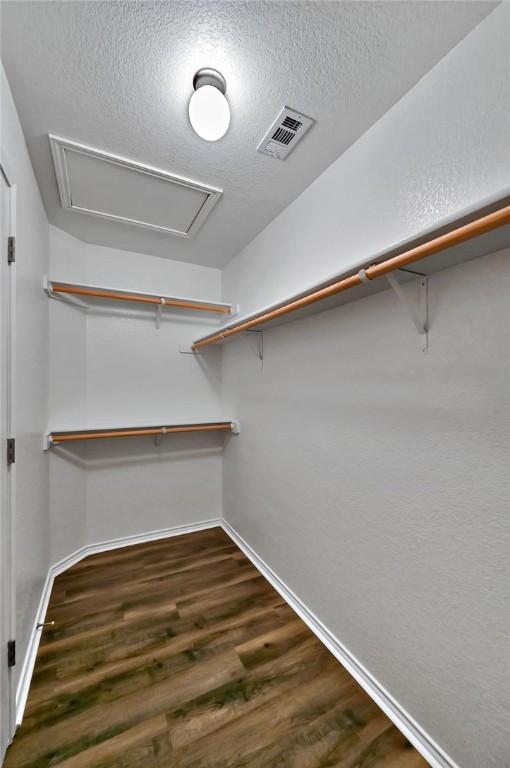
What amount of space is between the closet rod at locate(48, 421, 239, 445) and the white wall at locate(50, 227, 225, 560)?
16 centimetres

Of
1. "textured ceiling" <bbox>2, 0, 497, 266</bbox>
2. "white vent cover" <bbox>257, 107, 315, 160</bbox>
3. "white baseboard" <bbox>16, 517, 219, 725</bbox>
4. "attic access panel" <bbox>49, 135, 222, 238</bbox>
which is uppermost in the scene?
"textured ceiling" <bbox>2, 0, 497, 266</bbox>

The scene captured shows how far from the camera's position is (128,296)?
7.22ft

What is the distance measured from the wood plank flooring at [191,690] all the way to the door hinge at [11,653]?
0.88 feet

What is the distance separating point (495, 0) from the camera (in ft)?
2.91

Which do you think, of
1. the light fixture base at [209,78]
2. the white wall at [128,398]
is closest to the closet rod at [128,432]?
the white wall at [128,398]

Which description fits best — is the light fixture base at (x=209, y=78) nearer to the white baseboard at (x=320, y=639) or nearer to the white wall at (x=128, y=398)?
the white wall at (x=128, y=398)

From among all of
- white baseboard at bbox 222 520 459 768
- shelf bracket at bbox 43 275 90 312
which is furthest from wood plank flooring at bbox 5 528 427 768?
shelf bracket at bbox 43 275 90 312

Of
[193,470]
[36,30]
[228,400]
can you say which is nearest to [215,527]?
[193,470]

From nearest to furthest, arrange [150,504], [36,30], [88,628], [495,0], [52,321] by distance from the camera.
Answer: [495,0], [36,30], [88,628], [52,321], [150,504]

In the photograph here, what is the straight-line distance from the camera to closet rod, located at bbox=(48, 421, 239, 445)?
2027 millimetres

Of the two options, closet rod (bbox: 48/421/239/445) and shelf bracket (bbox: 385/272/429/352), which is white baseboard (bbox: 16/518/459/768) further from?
shelf bracket (bbox: 385/272/429/352)

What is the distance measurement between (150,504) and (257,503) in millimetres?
989

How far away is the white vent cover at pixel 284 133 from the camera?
130cm

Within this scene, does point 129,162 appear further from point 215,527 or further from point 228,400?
point 215,527
